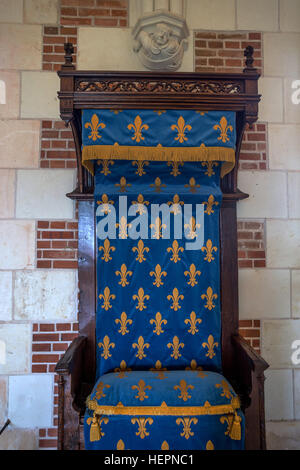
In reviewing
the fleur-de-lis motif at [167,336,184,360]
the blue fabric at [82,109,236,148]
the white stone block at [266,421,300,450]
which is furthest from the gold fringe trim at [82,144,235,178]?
the white stone block at [266,421,300,450]

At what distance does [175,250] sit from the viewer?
2.03 metres

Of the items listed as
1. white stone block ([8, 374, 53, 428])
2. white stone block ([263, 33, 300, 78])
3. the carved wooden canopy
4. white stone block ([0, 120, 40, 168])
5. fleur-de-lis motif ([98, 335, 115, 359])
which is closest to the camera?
the carved wooden canopy

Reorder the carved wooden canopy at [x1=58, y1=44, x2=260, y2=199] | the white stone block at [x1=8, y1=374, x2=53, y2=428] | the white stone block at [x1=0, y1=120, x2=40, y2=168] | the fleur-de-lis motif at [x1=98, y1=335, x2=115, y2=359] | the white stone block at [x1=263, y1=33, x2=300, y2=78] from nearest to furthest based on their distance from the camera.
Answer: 1. the carved wooden canopy at [x1=58, y1=44, x2=260, y2=199]
2. the fleur-de-lis motif at [x1=98, y1=335, x2=115, y2=359]
3. the white stone block at [x1=8, y1=374, x2=53, y2=428]
4. the white stone block at [x1=0, y1=120, x2=40, y2=168]
5. the white stone block at [x1=263, y1=33, x2=300, y2=78]

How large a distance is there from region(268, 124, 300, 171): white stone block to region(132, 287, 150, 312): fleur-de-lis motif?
131cm

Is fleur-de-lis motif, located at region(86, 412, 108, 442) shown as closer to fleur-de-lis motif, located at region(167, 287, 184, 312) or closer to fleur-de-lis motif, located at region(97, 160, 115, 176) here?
fleur-de-lis motif, located at region(167, 287, 184, 312)

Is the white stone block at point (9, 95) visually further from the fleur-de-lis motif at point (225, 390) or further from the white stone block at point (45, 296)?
the fleur-de-lis motif at point (225, 390)

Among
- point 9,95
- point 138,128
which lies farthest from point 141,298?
point 9,95

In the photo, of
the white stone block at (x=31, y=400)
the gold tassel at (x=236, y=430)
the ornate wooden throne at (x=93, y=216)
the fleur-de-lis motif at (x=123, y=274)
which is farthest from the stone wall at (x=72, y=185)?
the gold tassel at (x=236, y=430)

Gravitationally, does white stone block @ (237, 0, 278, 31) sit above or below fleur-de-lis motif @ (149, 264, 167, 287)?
above

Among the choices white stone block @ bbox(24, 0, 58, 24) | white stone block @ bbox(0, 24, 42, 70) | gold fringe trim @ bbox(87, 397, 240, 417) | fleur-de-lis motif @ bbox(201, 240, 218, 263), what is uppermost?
white stone block @ bbox(24, 0, 58, 24)

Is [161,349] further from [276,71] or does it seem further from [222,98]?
[276,71]

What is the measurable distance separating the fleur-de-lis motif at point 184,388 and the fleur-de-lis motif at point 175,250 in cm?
72

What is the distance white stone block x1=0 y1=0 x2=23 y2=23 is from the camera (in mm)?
2240
